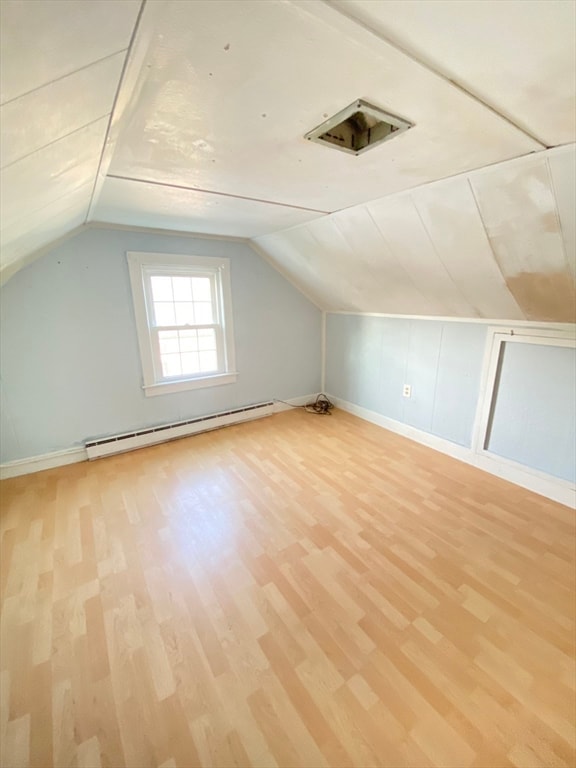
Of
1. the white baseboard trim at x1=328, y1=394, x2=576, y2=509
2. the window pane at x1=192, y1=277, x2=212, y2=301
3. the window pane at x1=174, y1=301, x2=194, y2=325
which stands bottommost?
the white baseboard trim at x1=328, y1=394, x2=576, y2=509

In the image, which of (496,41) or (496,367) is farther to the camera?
(496,367)

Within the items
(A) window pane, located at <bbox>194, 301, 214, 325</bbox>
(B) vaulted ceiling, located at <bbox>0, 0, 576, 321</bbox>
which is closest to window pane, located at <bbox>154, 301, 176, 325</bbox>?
(A) window pane, located at <bbox>194, 301, 214, 325</bbox>

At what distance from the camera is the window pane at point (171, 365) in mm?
3174

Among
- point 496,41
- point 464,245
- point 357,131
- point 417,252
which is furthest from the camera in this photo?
point 417,252

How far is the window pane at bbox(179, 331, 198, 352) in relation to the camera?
3234 mm

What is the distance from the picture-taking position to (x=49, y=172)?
1.12 meters

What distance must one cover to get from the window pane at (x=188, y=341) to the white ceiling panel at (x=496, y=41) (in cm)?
281

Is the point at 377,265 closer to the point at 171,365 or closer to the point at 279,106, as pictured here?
the point at 279,106

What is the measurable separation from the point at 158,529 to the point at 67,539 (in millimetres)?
548

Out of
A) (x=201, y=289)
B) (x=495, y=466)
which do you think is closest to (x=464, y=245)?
(x=495, y=466)

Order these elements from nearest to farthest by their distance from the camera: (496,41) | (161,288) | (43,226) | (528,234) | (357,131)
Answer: (496,41) → (357,131) → (528,234) → (43,226) → (161,288)

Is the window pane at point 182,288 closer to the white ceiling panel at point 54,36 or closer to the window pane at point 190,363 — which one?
the window pane at point 190,363

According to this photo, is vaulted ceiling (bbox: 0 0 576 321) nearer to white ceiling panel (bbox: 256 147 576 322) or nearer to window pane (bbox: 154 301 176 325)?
white ceiling panel (bbox: 256 147 576 322)

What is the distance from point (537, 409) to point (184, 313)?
3182mm
